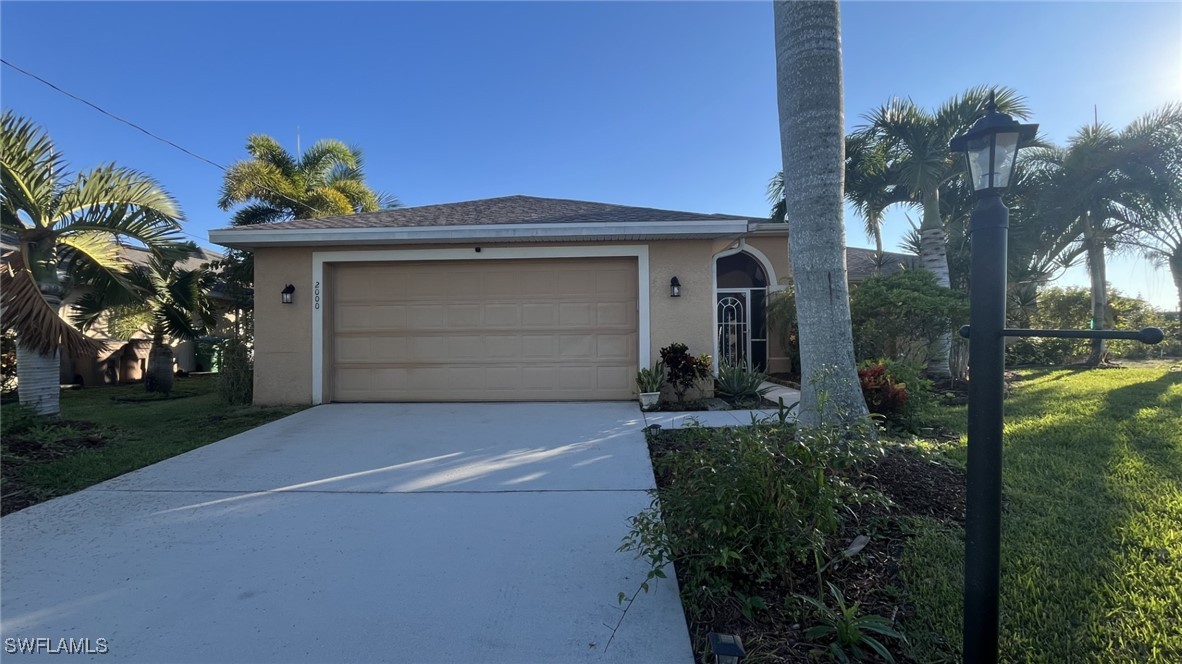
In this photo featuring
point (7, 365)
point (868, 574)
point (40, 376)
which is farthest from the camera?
point (7, 365)

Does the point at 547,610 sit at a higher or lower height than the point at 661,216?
lower

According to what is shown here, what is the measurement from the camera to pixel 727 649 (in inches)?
86.5

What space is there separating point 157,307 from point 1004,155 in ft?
36.1

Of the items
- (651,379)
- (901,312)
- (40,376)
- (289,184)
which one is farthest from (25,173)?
(901,312)

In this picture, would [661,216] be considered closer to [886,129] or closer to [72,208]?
[886,129]

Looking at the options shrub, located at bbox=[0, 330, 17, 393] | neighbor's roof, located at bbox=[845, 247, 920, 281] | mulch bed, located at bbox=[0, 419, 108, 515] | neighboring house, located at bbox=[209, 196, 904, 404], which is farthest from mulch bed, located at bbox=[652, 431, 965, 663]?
shrub, located at bbox=[0, 330, 17, 393]

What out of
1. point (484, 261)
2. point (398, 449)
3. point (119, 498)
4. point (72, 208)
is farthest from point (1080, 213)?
point (72, 208)

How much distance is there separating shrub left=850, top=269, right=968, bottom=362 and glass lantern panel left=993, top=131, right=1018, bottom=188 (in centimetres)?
623

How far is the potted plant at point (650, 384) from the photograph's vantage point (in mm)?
7688

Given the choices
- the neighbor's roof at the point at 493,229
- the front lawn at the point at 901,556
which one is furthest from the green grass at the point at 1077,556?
the neighbor's roof at the point at 493,229

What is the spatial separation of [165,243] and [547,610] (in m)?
8.16

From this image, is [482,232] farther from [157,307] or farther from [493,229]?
[157,307]

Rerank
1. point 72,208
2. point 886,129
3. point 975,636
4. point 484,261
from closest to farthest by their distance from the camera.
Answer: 1. point 975,636
2. point 72,208
3. point 484,261
4. point 886,129

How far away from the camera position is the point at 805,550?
256 centimetres
